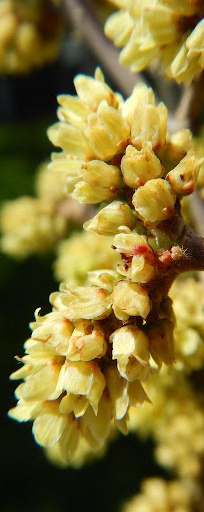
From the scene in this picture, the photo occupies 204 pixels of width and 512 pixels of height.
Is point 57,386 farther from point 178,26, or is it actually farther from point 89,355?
point 178,26

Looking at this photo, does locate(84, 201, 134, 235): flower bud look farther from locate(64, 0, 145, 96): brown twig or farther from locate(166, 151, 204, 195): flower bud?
locate(64, 0, 145, 96): brown twig

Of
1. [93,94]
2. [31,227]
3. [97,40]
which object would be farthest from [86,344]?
[31,227]

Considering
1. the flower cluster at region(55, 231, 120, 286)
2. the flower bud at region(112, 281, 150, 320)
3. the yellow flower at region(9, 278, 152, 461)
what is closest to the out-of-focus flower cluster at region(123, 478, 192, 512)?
the flower cluster at region(55, 231, 120, 286)

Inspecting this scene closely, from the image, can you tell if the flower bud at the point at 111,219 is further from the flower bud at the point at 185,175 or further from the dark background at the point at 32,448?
the dark background at the point at 32,448

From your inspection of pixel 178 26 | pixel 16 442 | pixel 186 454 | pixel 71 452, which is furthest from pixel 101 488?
pixel 178 26

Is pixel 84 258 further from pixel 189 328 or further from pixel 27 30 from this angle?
pixel 27 30

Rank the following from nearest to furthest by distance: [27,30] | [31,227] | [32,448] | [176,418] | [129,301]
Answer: [129,301]
[176,418]
[27,30]
[31,227]
[32,448]
